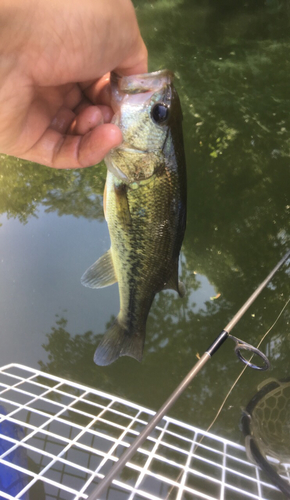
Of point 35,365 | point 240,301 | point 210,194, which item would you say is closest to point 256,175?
point 210,194

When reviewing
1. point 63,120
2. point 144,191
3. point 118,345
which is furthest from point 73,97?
point 118,345

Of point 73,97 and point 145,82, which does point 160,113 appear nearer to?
point 145,82

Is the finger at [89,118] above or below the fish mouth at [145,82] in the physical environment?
below

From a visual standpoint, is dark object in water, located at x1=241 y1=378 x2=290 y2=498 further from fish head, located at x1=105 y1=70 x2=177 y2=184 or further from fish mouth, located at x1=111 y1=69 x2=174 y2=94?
fish mouth, located at x1=111 y1=69 x2=174 y2=94

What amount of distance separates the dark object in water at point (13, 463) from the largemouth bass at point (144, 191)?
1.13 metres

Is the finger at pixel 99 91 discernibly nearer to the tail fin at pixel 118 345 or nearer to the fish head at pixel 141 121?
the fish head at pixel 141 121

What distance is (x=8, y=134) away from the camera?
1.29 metres

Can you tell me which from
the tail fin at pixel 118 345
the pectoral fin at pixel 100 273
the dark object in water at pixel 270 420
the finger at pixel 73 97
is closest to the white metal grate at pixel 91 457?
the dark object in water at pixel 270 420

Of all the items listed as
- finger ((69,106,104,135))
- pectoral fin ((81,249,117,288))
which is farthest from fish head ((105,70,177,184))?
Answer: pectoral fin ((81,249,117,288))

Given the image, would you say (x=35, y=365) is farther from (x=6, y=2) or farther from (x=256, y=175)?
(x=256, y=175)

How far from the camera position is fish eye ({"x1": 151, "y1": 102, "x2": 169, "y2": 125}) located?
1163 mm

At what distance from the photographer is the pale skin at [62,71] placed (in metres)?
0.99

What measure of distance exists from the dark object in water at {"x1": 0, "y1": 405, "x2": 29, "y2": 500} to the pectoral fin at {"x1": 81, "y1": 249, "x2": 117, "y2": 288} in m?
0.96

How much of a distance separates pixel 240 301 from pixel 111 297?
49.4 inches
